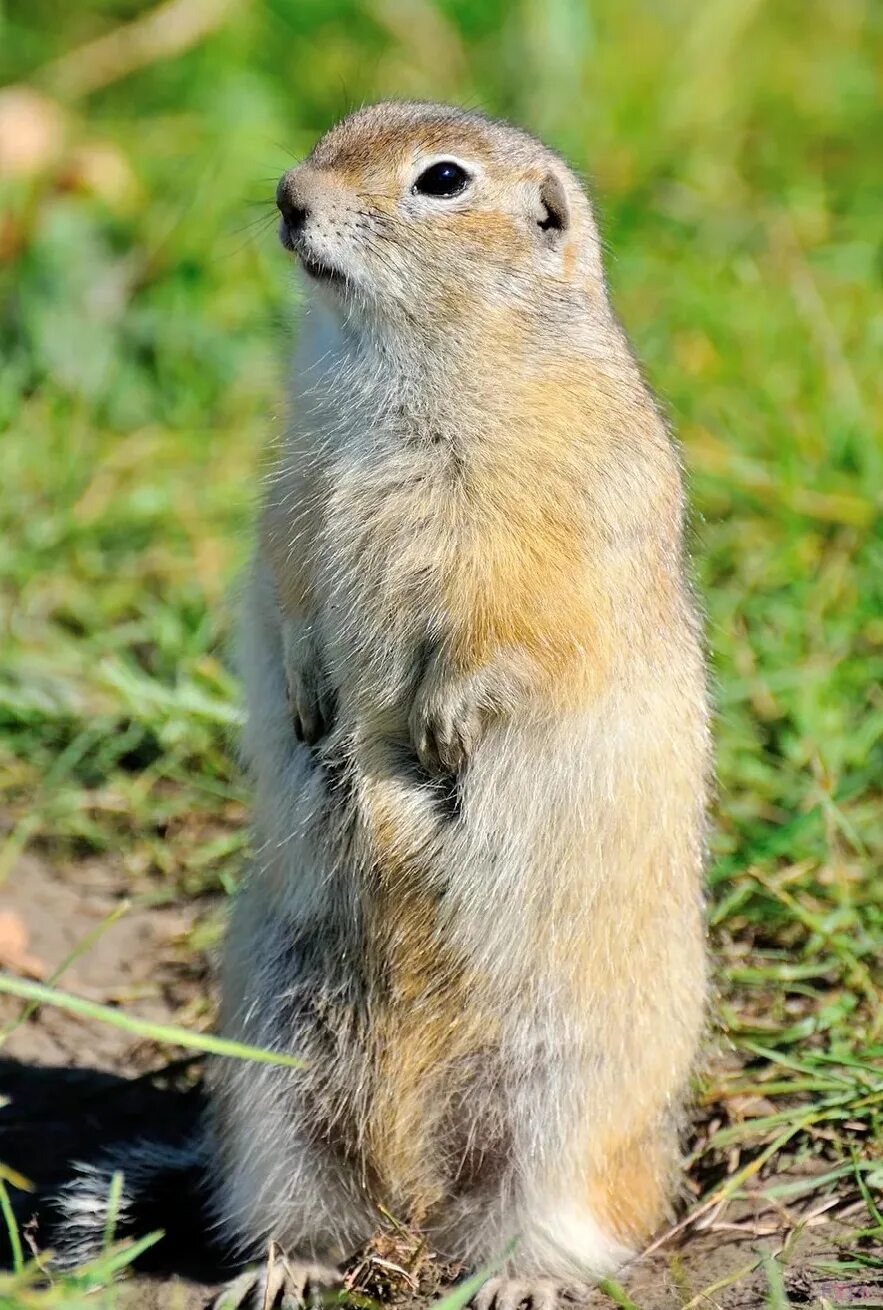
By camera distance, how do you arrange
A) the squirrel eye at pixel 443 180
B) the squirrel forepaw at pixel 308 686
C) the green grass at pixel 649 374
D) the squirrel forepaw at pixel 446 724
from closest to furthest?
the squirrel forepaw at pixel 446 724
the squirrel eye at pixel 443 180
the squirrel forepaw at pixel 308 686
the green grass at pixel 649 374

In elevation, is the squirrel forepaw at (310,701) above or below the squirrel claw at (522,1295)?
above

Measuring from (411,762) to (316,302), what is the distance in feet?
3.11

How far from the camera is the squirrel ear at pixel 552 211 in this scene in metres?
3.81

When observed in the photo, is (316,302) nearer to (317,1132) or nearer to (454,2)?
(317,1132)

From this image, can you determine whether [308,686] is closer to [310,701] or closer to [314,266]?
[310,701]

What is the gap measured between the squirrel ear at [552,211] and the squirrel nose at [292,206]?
53cm

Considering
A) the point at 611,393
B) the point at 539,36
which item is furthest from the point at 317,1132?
the point at 539,36

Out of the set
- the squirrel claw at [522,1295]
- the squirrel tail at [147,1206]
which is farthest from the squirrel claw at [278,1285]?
the squirrel claw at [522,1295]

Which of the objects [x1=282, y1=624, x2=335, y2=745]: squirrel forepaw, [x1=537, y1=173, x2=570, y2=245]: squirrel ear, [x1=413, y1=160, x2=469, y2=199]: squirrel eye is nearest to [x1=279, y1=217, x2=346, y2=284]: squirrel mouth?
[x1=413, y1=160, x2=469, y2=199]: squirrel eye

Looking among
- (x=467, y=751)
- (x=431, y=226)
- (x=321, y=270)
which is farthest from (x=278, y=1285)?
(x=431, y=226)

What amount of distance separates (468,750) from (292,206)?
1.11 metres

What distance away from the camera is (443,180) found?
3678 mm

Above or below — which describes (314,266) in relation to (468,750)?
above

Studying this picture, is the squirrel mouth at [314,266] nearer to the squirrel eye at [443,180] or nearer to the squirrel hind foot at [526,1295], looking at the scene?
the squirrel eye at [443,180]
